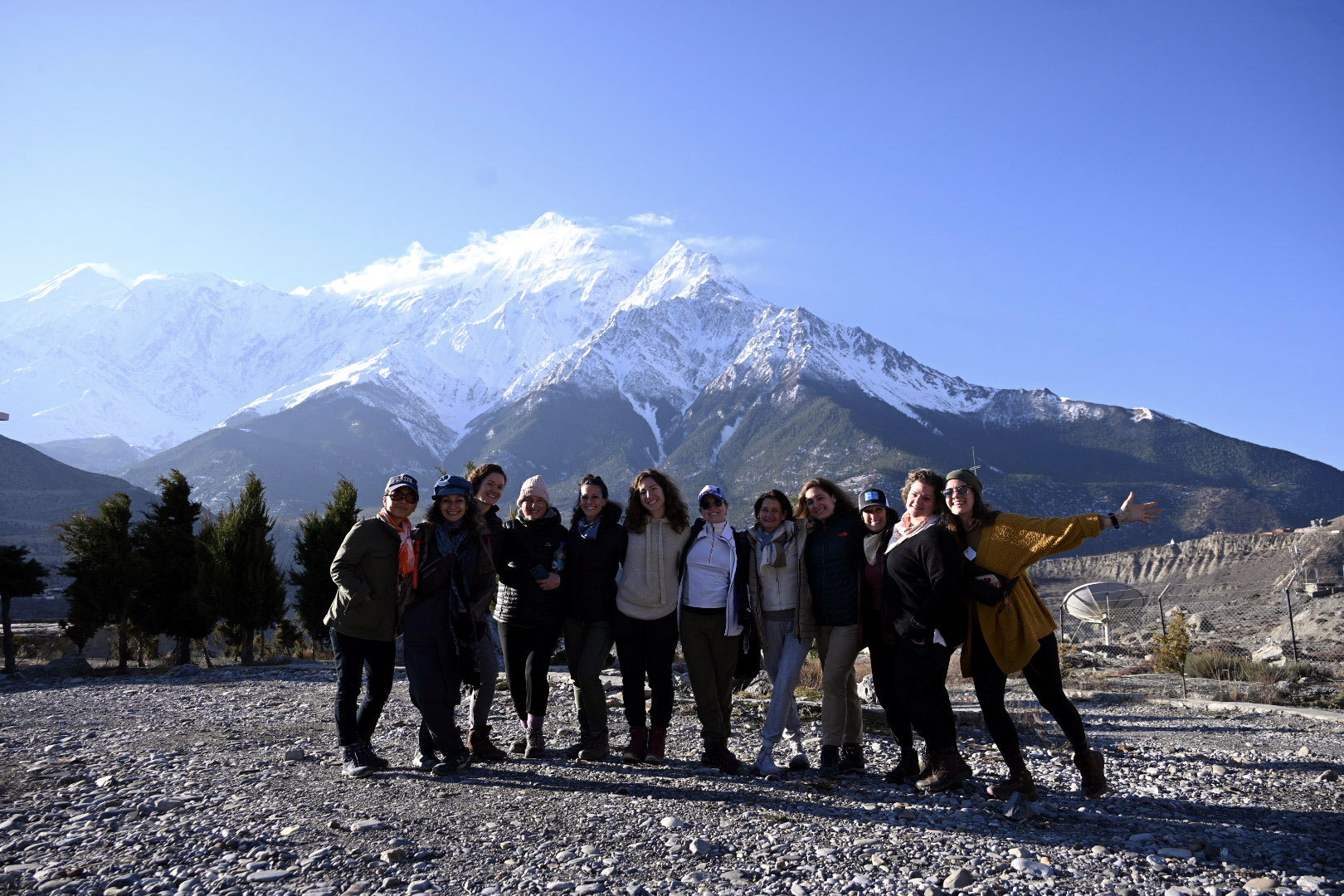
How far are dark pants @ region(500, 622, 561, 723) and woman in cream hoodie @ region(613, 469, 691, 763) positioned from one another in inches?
22.9

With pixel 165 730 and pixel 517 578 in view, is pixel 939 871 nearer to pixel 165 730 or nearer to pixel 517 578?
pixel 517 578

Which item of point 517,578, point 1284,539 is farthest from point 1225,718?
point 1284,539

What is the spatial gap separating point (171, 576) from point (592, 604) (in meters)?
16.2

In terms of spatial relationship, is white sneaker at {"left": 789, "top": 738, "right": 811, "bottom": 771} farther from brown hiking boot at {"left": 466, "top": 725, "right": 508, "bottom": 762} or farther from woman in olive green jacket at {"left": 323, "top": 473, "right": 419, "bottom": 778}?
woman in olive green jacket at {"left": 323, "top": 473, "right": 419, "bottom": 778}

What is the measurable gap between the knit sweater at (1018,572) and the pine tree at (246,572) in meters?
16.6

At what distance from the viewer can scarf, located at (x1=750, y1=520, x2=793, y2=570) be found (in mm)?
5598

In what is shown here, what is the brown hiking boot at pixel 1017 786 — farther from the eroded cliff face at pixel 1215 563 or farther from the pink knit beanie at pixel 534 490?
the eroded cliff face at pixel 1215 563

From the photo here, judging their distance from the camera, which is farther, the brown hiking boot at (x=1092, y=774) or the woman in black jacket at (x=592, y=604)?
the woman in black jacket at (x=592, y=604)

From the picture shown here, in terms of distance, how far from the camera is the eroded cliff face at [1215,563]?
57.7m

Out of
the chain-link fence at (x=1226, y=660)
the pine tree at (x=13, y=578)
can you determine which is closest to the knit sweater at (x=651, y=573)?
the chain-link fence at (x=1226, y=660)

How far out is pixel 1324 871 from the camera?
365 centimetres

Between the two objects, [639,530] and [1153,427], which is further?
[1153,427]

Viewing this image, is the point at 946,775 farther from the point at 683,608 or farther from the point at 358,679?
the point at 358,679

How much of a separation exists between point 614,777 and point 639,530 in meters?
1.67
